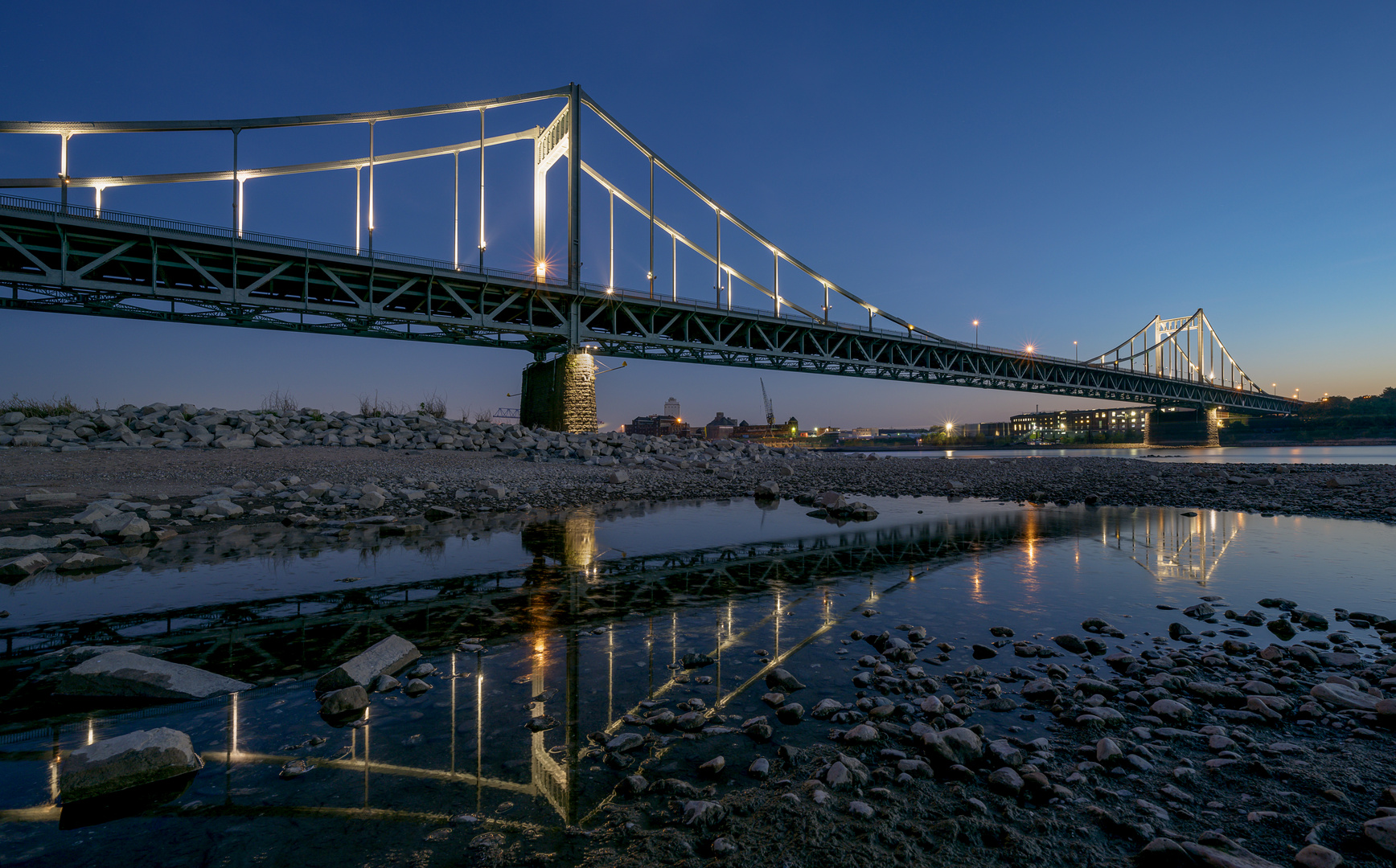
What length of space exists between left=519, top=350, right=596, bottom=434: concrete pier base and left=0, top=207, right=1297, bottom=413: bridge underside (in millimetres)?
1714

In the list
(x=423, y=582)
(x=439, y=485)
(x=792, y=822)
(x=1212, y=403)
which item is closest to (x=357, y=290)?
(x=439, y=485)

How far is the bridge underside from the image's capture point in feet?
76.8

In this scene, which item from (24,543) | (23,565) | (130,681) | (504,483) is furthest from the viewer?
(504,483)

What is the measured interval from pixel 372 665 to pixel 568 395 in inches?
1045

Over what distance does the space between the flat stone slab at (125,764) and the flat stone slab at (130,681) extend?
858 millimetres

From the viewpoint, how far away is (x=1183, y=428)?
284 feet

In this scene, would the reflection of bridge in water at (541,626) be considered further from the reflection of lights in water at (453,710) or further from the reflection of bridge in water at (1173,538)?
the reflection of bridge in water at (1173,538)

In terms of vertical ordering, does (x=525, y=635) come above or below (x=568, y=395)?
below

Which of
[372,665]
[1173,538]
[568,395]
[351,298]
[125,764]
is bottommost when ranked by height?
[1173,538]

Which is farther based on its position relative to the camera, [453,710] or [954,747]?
[453,710]

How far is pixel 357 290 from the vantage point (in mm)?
29375

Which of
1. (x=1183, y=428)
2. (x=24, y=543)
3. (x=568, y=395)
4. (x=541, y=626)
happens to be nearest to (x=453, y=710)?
(x=541, y=626)

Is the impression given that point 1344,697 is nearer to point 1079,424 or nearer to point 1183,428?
point 1183,428

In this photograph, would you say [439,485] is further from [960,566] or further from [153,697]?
Result: [960,566]
